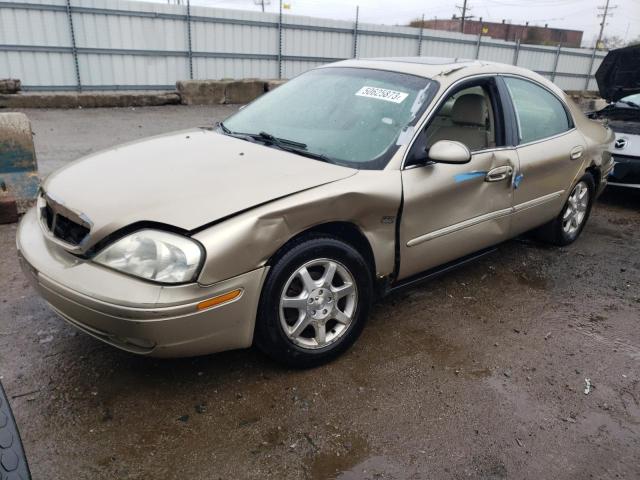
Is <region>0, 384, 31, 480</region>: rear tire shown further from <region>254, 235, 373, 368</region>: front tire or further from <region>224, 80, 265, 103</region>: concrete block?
<region>224, 80, 265, 103</region>: concrete block

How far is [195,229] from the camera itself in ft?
7.46

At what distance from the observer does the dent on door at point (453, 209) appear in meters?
3.07

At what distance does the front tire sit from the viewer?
2545 mm

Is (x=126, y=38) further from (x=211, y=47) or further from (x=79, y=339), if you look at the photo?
(x=79, y=339)

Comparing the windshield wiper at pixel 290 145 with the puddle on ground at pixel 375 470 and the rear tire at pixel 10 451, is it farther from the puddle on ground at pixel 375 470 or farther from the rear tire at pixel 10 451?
the rear tire at pixel 10 451

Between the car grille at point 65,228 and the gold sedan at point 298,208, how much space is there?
10 mm

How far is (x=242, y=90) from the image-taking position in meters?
13.3

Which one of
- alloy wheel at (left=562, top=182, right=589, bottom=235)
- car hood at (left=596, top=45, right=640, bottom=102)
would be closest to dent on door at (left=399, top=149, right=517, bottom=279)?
alloy wheel at (left=562, top=182, right=589, bottom=235)

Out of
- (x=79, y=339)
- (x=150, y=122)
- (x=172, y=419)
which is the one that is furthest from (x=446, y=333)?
(x=150, y=122)

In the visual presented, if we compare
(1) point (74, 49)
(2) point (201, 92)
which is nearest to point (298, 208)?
(2) point (201, 92)

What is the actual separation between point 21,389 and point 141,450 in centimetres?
80

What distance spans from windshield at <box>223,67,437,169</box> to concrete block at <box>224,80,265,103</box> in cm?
990

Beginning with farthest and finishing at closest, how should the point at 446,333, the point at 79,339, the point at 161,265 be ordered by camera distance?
the point at 446,333, the point at 79,339, the point at 161,265

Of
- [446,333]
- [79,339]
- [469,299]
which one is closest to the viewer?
[79,339]
